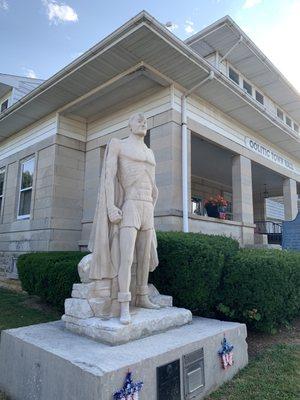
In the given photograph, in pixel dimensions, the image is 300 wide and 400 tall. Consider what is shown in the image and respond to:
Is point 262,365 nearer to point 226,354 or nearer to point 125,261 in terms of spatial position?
point 226,354

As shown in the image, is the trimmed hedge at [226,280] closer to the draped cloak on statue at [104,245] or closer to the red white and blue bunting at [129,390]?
the draped cloak on statue at [104,245]

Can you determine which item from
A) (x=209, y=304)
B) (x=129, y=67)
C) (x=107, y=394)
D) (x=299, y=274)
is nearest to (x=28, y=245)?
(x=129, y=67)

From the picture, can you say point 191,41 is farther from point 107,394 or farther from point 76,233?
point 107,394

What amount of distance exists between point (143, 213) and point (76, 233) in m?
6.30

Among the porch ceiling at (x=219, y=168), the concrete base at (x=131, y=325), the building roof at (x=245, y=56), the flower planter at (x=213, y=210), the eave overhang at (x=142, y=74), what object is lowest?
the concrete base at (x=131, y=325)

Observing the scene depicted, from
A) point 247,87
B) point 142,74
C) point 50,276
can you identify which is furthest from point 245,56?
point 50,276

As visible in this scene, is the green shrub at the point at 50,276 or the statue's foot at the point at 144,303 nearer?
the statue's foot at the point at 144,303

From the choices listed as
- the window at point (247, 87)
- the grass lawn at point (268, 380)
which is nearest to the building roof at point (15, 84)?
the window at point (247, 87)

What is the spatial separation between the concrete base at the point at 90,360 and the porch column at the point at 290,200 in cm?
1075

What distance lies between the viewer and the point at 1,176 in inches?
535

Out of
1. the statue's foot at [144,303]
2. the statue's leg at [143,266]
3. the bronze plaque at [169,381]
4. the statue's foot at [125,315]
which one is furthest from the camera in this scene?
the statue's foot at [144,303]

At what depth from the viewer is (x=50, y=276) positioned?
6.61 metres

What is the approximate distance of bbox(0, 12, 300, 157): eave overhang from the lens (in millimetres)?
6996

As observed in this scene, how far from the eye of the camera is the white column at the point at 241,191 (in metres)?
10.7
